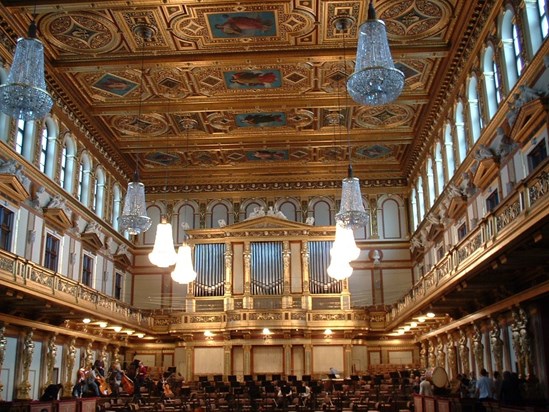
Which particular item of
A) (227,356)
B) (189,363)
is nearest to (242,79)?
(227,356)

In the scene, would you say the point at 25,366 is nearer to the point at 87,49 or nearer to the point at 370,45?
the point at 87,49

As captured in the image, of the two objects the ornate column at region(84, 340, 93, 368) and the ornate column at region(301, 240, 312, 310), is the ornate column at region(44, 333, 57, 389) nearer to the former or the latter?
the ornate column at region(84, 340, 93, 368)

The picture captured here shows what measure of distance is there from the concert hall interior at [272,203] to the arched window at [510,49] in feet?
0.23

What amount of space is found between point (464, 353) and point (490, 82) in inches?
350

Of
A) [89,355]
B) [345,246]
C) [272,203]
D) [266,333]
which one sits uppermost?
[272,203]

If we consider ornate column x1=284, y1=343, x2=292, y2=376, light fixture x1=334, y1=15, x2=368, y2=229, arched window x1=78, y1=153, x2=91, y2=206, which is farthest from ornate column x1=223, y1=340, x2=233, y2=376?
light fixture x1=334, y1=15, x2=368, y2=229

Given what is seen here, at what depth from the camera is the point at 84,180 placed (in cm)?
2595

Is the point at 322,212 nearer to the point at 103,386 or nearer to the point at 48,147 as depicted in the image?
the point at 103,386

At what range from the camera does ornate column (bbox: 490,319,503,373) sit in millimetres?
17078

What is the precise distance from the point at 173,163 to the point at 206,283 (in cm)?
641

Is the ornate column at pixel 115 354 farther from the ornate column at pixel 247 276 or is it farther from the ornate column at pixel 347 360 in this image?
the ornate column at pixel 347 360

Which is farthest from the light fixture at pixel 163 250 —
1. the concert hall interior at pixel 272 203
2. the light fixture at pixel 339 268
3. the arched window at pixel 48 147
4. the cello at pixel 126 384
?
the cello at pixel 126 384

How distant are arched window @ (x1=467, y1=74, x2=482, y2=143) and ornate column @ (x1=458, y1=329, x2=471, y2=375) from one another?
21.5ft

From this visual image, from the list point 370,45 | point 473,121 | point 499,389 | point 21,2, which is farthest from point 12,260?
point 473,121
